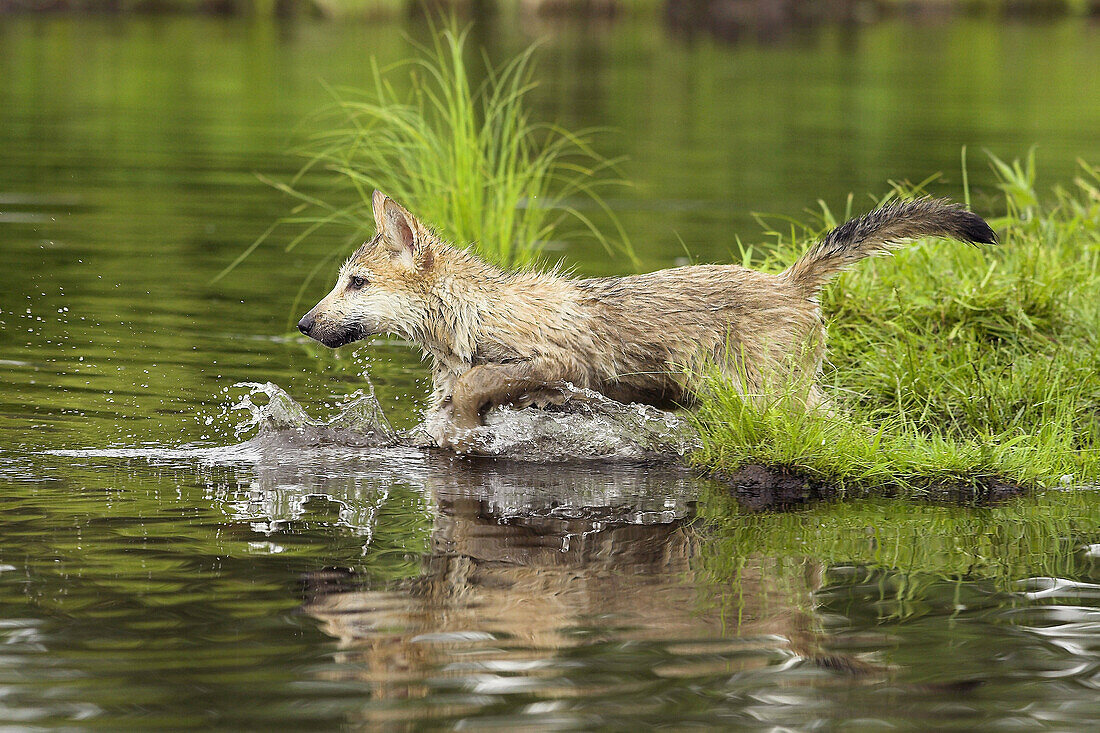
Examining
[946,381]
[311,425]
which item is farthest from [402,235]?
[946,381]

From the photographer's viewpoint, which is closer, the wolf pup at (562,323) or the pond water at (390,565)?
the pond water at (390,565)

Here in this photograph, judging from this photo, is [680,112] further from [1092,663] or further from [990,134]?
[1092,663]

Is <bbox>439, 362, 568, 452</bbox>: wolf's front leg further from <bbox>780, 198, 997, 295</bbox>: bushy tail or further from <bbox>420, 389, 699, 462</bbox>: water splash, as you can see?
<bbox>780, 198, 997, 295</bbox>: bushy tail

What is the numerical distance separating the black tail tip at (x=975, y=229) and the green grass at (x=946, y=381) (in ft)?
3.53

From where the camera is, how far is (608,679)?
4.98 m

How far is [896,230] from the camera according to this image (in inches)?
314

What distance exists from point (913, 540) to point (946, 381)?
2279mm

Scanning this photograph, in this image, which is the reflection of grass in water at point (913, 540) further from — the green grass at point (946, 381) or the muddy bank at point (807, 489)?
the green grass at point (946, 381)

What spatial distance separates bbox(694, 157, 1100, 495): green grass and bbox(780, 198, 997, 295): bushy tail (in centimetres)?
86

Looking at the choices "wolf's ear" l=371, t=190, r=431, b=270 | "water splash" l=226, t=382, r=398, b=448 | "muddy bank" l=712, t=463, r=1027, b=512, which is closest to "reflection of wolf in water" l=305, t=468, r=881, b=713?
"muddy bank" l=712, t=463, r=1027, b=512

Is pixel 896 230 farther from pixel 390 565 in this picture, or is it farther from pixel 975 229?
pixel 390 565

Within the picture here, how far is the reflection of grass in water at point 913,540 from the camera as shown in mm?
6359

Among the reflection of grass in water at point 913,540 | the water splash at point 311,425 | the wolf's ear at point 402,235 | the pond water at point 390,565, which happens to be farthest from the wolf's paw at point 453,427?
the reflection of grass in water at point 913,540

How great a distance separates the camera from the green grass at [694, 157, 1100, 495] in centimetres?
788
